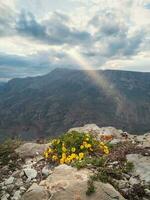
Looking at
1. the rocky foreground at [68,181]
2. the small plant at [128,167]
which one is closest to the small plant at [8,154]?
the rocky foreground at [68,181]

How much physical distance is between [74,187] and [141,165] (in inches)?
113

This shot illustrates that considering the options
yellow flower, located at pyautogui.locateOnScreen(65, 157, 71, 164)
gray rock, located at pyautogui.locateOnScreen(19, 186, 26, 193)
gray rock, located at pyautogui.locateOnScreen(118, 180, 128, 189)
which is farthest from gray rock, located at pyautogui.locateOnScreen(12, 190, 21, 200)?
gray rock, located at pyautogui.locateOnScreen(118, 180, 128, 189)

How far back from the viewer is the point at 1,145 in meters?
15.3

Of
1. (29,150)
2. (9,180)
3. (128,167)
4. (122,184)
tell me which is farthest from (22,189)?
(29,150)

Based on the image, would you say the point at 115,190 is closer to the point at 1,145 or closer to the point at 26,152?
the point at 26,152

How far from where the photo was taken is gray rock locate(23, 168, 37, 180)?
37.6 feet

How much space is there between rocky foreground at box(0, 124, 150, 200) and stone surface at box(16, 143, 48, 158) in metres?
0.78

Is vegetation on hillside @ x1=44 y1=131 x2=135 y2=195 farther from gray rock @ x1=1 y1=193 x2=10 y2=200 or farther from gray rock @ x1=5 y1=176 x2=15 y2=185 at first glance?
gray rock @ x1=1 y1=193 x2=10 y2=200

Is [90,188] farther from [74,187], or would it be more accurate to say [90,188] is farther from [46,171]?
[46,171]

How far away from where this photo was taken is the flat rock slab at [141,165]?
10.5 meters

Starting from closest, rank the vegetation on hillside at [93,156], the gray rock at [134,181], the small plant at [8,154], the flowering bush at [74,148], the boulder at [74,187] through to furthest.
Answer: the boulder at [74,187] → the gray rock at [134,181] → the vegetation on hillside at [93,156] → the flowering bush at [74,148] → the small plant at [8,154]

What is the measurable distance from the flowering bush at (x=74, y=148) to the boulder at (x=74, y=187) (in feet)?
6.67

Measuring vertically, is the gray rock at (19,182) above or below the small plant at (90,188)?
below

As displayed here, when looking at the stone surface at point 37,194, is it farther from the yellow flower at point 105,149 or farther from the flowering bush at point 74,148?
the yellow flower at point 105,149
